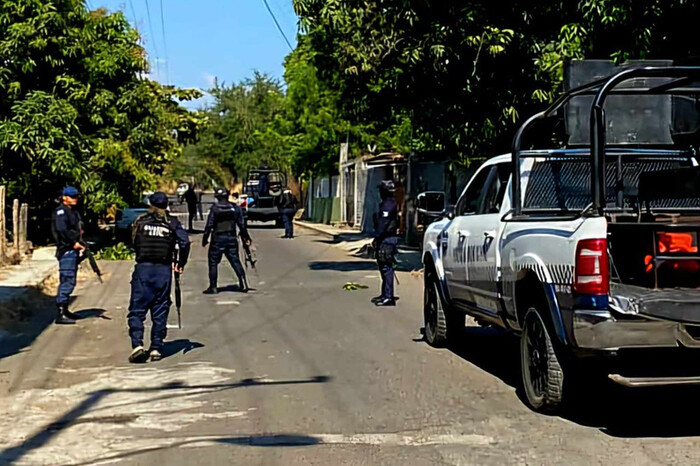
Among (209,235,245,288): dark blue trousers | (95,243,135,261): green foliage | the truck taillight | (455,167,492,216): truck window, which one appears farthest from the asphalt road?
(95,243,135,261): green foliage

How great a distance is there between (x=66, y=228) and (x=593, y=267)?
28.4ft

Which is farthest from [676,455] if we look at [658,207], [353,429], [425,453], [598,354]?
[658,207]

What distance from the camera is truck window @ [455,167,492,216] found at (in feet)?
34.2

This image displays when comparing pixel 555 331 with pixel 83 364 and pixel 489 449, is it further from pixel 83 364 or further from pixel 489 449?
pixel 83 364

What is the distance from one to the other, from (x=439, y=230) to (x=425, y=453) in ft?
15.8

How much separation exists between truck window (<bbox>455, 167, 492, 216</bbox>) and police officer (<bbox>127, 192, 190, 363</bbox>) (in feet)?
10.2

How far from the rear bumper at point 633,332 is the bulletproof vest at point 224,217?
10.8m

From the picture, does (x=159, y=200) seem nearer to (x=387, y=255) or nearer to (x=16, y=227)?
(x=387, y=255)

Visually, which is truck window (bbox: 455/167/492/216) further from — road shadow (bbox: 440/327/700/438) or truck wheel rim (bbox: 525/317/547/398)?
truck wheel rim (bbox: 525/317/547/398)

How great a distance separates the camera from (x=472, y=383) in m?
9.50

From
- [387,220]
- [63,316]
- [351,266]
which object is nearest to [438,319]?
[387,220]

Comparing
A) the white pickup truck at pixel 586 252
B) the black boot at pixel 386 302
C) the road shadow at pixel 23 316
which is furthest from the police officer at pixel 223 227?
the white pickup truck at pixel 586 252

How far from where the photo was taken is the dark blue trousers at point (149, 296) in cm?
1067

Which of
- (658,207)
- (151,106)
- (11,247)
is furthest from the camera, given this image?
(151,106)
